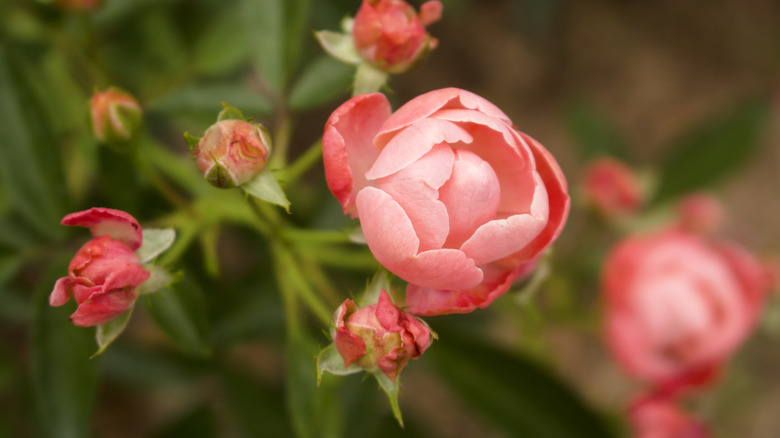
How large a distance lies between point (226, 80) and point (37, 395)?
0.67 metres

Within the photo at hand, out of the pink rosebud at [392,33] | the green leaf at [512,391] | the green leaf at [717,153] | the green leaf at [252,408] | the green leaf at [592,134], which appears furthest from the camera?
the green leaf at [592,134]

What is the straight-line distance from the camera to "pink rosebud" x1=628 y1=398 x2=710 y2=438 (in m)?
0.98

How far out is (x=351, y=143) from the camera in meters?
0.58

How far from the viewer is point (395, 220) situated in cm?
50

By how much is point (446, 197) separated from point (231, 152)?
0.63 feet

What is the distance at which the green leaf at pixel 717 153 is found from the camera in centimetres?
137

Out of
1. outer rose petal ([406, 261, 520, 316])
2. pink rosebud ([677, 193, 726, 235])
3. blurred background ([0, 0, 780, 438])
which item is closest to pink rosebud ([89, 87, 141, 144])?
blurred background ([0, 0, 780, 438])

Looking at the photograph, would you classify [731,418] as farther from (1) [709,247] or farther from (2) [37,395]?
(2) [37,395]

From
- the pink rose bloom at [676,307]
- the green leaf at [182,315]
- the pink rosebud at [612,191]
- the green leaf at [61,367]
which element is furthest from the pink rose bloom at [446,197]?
the pink rosebud at [612,191]

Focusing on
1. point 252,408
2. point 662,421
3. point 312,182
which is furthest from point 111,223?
point 312,182

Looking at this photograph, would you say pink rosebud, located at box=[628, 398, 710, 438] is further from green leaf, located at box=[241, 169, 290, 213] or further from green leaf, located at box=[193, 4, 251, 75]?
green leaf, located at box=[193, 4, 251, 75]

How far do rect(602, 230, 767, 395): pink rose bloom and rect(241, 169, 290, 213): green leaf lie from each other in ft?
2.25

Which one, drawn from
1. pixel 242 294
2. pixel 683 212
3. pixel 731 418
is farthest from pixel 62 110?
pixel 731 418

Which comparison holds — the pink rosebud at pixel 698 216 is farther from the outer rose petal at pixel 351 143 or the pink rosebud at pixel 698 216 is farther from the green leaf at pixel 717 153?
the outer rose petal at pixel 351 143
